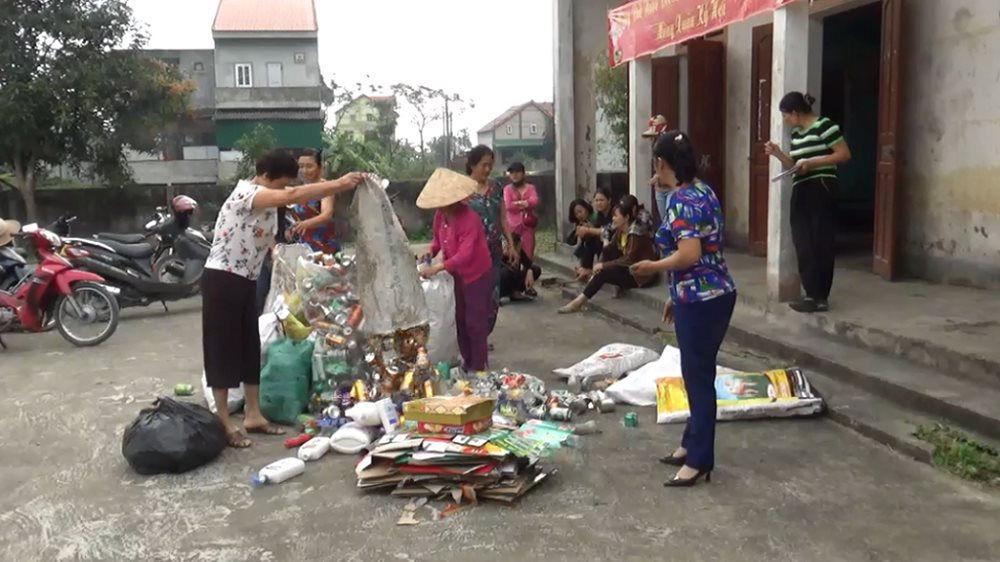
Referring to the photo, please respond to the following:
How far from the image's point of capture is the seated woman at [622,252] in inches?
312

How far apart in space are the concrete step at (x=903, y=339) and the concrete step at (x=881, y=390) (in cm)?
5

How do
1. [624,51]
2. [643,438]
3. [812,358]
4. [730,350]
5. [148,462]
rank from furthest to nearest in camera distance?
[624,51]
[730,350]
[812,358]
[643,438]
[148,462]

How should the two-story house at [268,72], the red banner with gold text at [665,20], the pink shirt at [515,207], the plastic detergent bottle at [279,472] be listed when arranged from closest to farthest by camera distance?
1. the plastic detergent bottle at [279,472]
2. the red banner with gold text at [665,20]
3. the pink shirt at [515,207]
4. the two-story house at [268,72]

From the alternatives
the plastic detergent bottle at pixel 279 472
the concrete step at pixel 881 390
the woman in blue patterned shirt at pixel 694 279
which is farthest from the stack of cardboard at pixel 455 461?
the concrete step at pixel 881 390

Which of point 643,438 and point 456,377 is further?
point 456,377

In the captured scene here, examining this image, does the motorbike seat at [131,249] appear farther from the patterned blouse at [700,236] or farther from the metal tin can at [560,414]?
the patterned blouse at [700,236]

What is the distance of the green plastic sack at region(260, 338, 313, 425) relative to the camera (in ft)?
16.5

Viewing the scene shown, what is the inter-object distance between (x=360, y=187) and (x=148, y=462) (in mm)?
1770

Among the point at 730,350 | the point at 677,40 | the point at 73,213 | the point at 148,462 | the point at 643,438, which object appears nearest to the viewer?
the point at 148,462

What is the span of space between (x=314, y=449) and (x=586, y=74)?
8.21m

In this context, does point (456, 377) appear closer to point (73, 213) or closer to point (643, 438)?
point (643, 438)

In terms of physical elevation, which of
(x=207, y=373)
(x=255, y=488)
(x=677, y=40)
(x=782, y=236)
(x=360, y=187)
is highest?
(x=677, y=40)

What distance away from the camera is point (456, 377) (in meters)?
5.61

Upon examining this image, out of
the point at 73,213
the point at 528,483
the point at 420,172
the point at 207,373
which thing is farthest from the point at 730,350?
the point at 420,172
